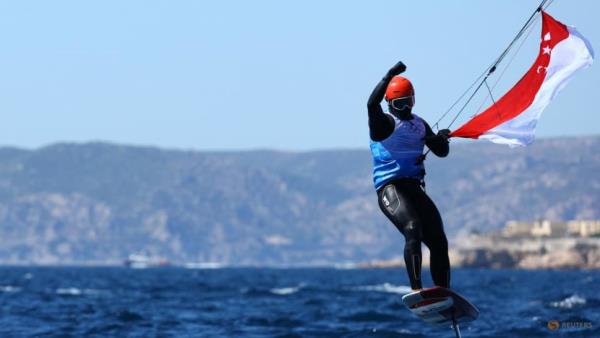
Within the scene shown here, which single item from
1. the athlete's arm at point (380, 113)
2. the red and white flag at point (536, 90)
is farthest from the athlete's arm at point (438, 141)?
the athlete's arm at point (380, 113)

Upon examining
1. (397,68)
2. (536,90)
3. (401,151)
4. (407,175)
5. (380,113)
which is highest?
(397,68)

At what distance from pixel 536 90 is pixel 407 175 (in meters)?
1.86

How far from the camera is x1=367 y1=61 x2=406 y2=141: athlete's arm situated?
1773cm

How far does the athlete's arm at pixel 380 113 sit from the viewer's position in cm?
1773

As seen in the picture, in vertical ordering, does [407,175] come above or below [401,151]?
below

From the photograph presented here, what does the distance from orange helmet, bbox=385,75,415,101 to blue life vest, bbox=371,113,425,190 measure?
0.28 metres

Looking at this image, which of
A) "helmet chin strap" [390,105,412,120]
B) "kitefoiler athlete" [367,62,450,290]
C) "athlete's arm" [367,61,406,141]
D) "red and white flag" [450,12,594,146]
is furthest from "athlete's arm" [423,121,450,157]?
"athlete's arm" [367,61,406,141]

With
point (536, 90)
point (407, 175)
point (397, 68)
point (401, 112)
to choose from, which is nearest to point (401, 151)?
point (407, 175)

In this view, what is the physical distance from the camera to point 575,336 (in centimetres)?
3023

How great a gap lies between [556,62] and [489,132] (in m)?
1.15

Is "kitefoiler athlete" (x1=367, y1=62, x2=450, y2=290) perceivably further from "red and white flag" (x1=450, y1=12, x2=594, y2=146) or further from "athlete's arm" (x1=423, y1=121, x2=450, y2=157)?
"red and white flag" (x1=450, y1=12, x2=594, y2=146)

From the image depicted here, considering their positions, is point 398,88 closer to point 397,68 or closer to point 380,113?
point 380,113

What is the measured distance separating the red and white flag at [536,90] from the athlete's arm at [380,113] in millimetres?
904

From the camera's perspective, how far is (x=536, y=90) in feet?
61.3
